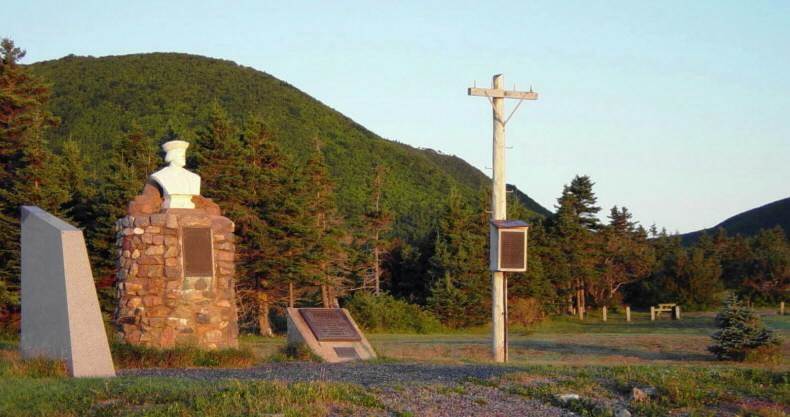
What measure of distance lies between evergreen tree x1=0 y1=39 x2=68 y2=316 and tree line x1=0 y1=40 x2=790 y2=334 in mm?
39

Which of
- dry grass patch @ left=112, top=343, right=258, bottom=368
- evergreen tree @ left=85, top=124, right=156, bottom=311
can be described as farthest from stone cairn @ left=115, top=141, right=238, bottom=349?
evergreen tree @ left=85, top=124, right=156, bottom=311

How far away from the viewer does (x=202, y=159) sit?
30.4 m

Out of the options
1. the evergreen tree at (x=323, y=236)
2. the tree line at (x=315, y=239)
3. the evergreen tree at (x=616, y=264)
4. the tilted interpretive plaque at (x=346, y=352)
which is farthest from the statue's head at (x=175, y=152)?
the evergreen tree at (x=616, y=264)

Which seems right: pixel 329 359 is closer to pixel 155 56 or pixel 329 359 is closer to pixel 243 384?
pixel 243 384

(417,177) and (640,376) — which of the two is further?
(417,177)

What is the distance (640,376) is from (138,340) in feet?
25.2

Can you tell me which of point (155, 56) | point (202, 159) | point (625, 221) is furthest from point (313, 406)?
point (155, 56)

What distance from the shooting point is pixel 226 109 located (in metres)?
70.7

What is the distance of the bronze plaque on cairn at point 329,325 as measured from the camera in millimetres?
14273

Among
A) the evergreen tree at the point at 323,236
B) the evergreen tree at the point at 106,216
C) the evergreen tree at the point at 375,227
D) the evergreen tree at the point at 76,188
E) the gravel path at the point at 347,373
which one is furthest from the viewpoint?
the evergreen tree at the point at 375,227

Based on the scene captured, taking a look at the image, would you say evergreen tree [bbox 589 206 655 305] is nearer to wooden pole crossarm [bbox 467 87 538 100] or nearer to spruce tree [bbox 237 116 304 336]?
spruce tree [bbox 237 116 304 336]

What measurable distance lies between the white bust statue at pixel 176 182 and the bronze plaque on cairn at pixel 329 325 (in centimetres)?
264

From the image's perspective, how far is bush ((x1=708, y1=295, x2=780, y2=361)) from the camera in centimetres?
1788

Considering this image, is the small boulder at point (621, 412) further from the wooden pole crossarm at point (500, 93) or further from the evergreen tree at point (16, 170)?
the evergreen tree at point (16, 170)
